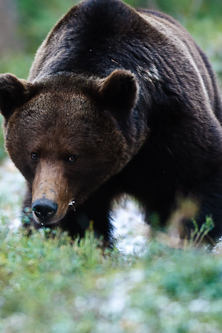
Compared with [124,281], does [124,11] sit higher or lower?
higher

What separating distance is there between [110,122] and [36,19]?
1639 centimetres

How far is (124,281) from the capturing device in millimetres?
3588

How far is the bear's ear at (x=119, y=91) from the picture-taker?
15.5ft

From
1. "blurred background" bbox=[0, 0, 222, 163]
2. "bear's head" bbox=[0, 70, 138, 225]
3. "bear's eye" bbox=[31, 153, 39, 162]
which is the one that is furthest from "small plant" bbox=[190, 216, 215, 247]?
"blurred background" bbox=[0, 0, 222, 163]

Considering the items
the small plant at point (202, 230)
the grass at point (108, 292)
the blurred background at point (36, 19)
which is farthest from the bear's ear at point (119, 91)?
the blurred background at point (36, 19)

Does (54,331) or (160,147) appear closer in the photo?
(54,331)

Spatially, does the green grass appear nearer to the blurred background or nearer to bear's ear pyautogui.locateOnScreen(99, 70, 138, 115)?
bear's ear pyautogui.locateOnScreen(99, 70, 138, 115)

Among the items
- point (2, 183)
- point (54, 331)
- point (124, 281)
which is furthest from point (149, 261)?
point (2, 183)

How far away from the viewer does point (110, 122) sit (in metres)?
4.90

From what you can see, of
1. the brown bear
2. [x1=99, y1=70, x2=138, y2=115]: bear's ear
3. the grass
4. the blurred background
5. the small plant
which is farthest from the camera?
the blurred background

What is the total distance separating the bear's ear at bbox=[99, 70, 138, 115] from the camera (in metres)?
4.72

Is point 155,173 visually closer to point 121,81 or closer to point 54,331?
point 121,81

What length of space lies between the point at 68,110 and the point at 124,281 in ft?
5.51

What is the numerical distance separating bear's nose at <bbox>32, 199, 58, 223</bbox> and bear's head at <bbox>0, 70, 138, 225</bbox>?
0.05 m
